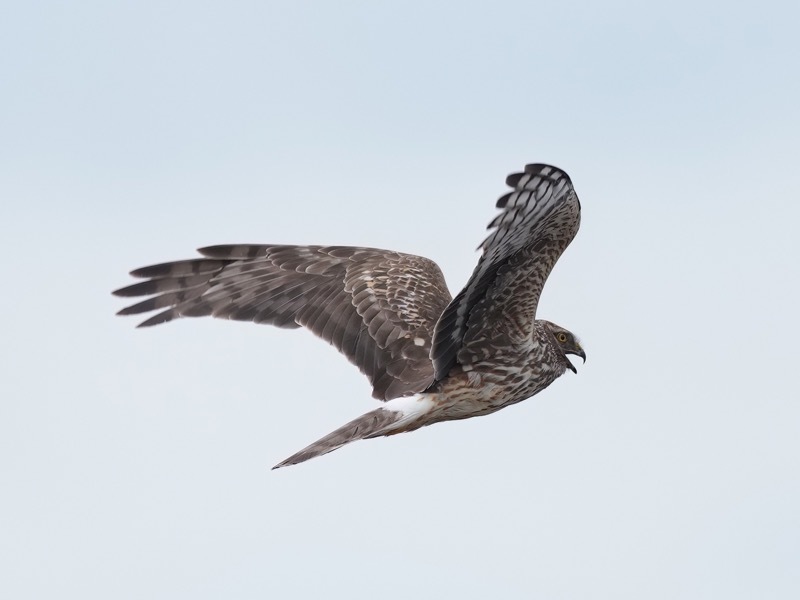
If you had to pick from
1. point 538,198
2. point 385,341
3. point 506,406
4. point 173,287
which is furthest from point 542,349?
point 173,287

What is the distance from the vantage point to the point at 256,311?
1305 cm

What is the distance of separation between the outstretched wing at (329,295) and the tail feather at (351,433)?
2.35ft

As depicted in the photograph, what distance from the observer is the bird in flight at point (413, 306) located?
33.8ft

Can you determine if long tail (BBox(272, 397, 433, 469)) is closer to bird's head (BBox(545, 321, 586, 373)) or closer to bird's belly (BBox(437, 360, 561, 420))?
bird's belly (BBox(437, 360, 561, 420))

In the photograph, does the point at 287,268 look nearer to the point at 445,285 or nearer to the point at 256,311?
the point at 256,311

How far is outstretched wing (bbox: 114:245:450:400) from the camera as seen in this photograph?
1233 centimetres

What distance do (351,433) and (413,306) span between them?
6.22ft

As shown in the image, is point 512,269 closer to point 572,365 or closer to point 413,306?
point 413,306

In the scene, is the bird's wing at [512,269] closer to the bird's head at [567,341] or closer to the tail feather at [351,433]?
the tail feather at [351,433]

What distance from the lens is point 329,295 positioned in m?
13.0

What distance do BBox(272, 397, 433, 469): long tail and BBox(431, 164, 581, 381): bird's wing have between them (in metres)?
0.32

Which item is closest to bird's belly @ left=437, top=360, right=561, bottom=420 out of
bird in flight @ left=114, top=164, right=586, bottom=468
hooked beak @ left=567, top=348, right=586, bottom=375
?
bird in flight @ left=114, top=164, right=586, bottom=468

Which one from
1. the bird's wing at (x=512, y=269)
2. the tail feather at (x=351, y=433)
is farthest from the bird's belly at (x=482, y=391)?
the tail feather at (x=351, y=433)

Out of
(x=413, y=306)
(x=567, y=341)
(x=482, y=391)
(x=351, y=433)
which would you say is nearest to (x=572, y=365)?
(x=567, y=341)
